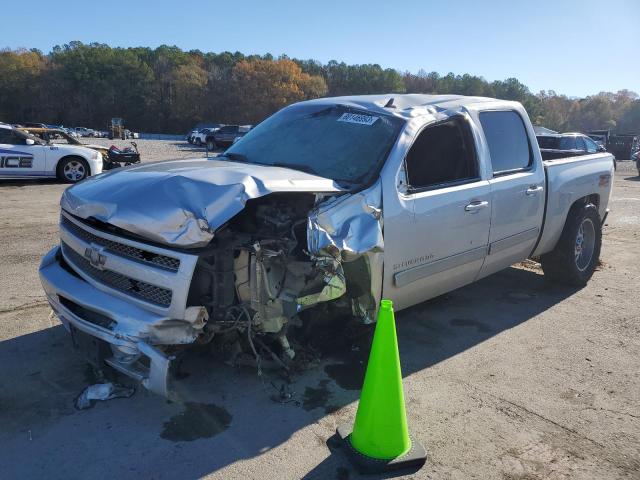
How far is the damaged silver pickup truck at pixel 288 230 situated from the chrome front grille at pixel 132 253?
0.01m

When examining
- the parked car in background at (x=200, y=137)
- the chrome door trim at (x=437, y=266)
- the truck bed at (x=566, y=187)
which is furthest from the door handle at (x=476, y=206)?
the parked car in background at (x=200, y=137)

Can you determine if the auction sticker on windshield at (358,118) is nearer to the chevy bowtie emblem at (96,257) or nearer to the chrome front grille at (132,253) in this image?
the chrome front grille at (132,253)

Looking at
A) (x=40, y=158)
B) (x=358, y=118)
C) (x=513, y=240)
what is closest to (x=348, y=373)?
(x=358, y=118)

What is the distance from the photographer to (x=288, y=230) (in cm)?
321

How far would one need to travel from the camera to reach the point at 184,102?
326 ft

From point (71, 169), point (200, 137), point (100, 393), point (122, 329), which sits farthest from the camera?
point (200, 137)

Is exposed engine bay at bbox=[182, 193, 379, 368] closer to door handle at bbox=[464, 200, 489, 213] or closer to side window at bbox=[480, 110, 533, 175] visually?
door handle at bbox=[464, 200, 489, 213]

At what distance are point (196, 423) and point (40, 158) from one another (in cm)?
1217

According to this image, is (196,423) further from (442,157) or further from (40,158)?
(40,158)

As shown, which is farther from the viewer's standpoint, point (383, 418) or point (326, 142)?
point (326, 142)

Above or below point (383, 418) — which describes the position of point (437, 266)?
above

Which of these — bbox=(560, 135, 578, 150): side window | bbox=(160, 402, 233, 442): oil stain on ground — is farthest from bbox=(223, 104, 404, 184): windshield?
bbox=(560, 135, 578, 150): side window

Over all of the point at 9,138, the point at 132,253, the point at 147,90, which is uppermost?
the point at 147,90

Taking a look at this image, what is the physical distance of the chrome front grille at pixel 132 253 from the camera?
2.94 metres
